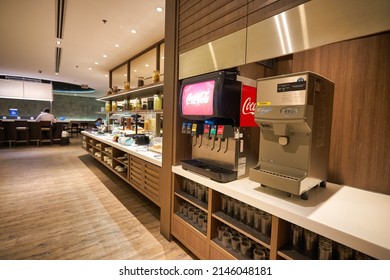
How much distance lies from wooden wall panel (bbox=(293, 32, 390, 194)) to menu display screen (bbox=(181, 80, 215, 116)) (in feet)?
3.00

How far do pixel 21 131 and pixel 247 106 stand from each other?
9.78 meters

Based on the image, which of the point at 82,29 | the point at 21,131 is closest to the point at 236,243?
the point at 82,29

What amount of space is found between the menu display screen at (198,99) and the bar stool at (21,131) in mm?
9084

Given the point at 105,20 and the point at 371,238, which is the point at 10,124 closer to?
the point at 105,20

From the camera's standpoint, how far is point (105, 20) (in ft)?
11.4

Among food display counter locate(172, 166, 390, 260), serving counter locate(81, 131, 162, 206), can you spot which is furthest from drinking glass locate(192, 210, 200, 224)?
serving counter locate(81, 131, 162, 206)

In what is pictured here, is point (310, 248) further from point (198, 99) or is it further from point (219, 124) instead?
point (198, 99)

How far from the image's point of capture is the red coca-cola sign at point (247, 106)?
5.17 ft

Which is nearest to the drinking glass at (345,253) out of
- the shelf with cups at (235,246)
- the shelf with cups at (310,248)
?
the shelf with cups at (310,248)

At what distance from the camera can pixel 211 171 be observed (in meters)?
1.58

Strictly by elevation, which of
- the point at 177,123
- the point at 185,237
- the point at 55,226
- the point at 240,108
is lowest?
the point at 55,226
